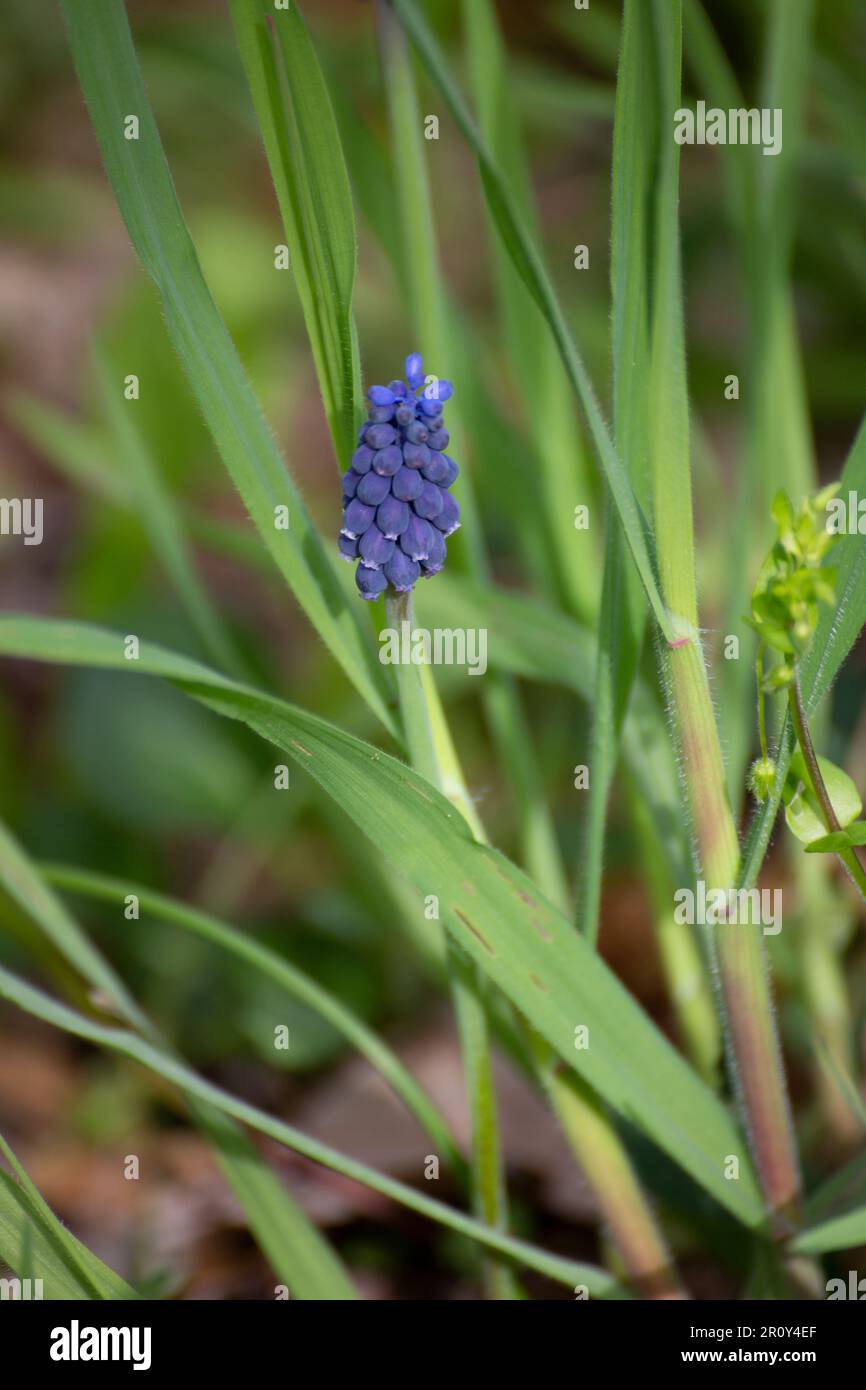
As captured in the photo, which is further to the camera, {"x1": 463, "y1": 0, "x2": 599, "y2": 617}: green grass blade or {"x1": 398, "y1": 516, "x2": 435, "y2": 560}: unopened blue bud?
{"x1": 463, "y1": 0, "x2": 599, "y2": 617}: green grass blade

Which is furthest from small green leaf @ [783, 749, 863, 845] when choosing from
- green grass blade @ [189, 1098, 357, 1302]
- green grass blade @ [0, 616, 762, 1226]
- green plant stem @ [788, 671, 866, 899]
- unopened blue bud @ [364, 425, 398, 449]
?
green grass blade @ [189, 1098, 357, 1302]

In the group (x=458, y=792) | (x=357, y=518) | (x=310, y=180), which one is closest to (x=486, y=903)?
(x=458, y=792)

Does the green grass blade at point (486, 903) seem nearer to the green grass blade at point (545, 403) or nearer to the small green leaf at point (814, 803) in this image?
the small green leaf at point (814, 803)

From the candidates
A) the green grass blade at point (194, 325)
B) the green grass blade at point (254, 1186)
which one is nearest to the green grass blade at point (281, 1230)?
the green grass blade at point (254, 1186)

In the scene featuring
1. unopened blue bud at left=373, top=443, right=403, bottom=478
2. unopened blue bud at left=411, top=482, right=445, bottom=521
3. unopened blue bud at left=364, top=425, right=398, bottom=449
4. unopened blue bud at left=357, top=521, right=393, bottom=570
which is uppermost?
unopened blue bud at left=364, top=425, right=398, bottom=449

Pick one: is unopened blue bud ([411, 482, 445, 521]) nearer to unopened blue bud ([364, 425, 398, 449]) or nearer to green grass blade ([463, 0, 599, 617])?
unopened blue bud ([364, 425, 398, 449])
